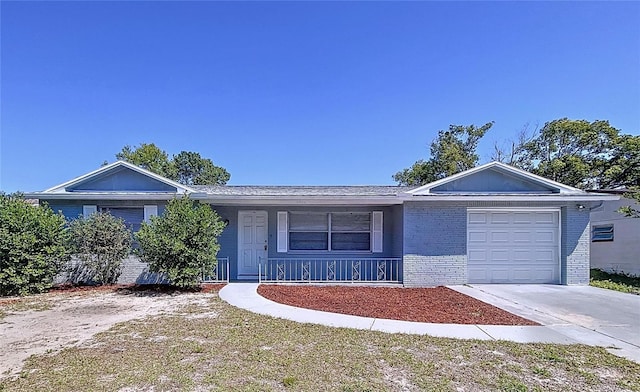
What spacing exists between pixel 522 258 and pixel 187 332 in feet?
32.7

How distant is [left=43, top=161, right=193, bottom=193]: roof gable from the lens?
11.1m

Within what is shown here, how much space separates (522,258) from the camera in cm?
1087

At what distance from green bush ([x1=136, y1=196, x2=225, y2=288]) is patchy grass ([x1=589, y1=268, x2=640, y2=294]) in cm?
1180

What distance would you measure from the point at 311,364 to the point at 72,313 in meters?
5.72

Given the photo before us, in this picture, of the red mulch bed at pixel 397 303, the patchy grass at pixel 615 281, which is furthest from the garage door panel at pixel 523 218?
the red mulch bed at pixel 397 303

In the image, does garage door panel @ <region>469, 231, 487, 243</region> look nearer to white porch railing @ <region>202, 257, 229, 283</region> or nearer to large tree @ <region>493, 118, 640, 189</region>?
white porch railing @ <region>202, 257, 229, 283</region>

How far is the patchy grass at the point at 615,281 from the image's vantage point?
10289 mm

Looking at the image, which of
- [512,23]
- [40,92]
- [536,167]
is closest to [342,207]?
[512,23]

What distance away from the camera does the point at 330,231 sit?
12.0 meters

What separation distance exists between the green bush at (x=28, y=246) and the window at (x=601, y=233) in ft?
64.3

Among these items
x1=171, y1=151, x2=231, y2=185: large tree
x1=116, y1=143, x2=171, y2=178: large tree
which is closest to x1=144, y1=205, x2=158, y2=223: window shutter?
x1=116, y1=143, x2=171, y2=178: large tree

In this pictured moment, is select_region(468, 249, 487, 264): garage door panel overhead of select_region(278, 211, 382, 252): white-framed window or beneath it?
beneath

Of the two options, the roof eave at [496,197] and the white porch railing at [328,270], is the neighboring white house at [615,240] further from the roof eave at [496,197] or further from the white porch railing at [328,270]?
the white porch railing at [328,270]

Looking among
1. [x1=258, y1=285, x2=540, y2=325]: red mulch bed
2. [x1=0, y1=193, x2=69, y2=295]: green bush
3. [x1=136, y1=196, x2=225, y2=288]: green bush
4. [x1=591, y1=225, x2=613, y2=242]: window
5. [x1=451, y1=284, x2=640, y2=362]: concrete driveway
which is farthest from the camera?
[x1=591, y1=225, x2=613, y2=242]: window
